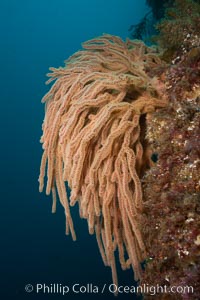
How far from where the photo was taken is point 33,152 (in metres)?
44.2

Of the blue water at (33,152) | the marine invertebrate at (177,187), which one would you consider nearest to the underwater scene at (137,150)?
the marine invertebrate at (177,187)

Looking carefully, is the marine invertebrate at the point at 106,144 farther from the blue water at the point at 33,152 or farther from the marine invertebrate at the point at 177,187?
the blue water at the point at 33,152

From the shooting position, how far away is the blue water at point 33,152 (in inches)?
1104

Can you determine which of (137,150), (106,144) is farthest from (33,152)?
(106,144)

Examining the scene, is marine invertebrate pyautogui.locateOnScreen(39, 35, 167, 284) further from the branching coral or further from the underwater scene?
the branching coral

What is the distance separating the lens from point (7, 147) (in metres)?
45.2

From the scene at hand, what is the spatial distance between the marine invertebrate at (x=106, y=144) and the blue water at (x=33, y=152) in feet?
77.3

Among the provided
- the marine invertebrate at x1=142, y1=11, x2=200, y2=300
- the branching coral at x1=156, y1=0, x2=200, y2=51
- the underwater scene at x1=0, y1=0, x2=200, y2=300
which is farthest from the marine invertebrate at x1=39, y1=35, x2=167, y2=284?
the branching coral at x1=156, y1=0, x2=200, y2=51

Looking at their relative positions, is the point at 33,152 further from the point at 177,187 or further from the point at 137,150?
the point at 177,187

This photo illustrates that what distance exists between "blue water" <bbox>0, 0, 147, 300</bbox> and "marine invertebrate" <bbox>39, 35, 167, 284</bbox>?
23.6 meters

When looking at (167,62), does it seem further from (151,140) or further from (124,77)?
(151,140)

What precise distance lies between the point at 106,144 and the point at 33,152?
4245cm

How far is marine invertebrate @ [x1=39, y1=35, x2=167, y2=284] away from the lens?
9.78 ft


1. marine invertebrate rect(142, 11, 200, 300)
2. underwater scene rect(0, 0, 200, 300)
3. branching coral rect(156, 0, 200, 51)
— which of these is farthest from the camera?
branching coral rect(156, 0, 200, 51)
